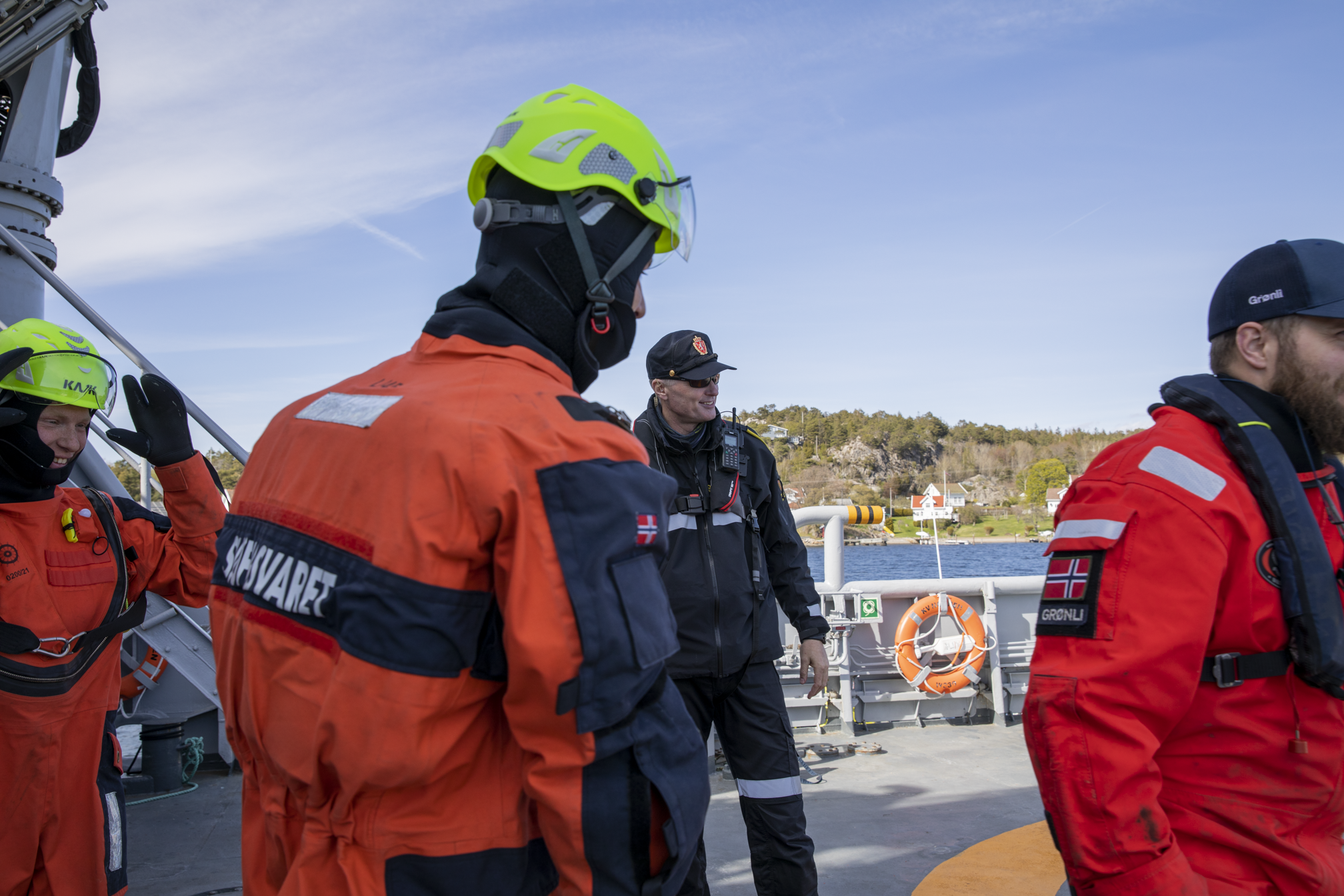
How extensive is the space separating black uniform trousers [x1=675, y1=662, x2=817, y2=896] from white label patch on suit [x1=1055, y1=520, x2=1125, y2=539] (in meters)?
1.67

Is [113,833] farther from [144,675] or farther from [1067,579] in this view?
[144,675]

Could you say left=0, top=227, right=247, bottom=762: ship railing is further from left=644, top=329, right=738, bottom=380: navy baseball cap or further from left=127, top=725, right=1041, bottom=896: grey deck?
left=644, top=329, right=738, bottom=380: navy baseball cap

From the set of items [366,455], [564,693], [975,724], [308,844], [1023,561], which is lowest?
[1023,561]

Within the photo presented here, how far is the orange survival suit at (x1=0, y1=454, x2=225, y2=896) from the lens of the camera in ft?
8.07

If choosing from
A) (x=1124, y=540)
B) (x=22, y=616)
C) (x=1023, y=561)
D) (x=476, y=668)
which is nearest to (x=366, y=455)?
(x=476, y=668)

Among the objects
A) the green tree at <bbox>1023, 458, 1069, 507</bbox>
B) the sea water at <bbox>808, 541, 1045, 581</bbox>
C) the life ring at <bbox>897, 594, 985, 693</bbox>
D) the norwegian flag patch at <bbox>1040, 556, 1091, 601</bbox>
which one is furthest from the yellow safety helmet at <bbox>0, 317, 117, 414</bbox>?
the green tree at <bbox>1023, 458, 1069, 507</bbox>

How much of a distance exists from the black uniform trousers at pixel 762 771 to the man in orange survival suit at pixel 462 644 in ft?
6.65

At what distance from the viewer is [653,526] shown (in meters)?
1.12

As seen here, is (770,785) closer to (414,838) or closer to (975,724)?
(414,838)

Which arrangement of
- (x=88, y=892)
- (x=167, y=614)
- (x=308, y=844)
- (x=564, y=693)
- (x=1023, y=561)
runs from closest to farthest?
1. (x=564, y=693)
2. (x=308, y=844)
3. (x=88, y=892)
4. (x=167, y=614)
5. (x=1023, y=561)

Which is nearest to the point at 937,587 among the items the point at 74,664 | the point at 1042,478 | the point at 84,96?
the point at 74,664

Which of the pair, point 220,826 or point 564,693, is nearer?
point 564,693

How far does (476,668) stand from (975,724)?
632cm

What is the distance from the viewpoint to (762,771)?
10.2 feet
